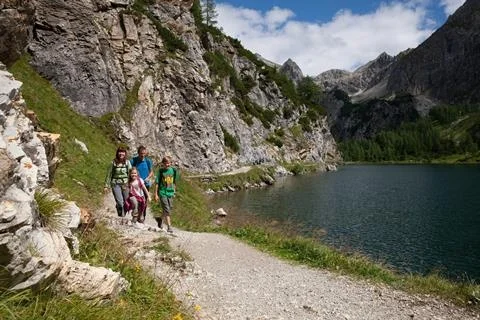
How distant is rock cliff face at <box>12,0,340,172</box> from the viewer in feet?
151

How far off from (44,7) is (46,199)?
46313 millimetres

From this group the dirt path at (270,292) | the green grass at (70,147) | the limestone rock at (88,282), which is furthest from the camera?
the green grass at (70,147)

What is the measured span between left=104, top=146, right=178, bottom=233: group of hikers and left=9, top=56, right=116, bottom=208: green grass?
1357mm

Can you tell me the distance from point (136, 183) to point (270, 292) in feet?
24.8

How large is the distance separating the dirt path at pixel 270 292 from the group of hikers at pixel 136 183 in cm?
137

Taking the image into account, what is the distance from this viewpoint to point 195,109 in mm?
69875

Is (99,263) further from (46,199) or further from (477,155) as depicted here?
(477,155)

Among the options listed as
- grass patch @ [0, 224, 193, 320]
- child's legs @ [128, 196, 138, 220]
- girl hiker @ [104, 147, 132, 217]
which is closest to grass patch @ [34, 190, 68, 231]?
grass patch @ [0, 224, 193, 320]

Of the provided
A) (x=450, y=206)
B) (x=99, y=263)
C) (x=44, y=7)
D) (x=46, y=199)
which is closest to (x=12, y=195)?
A: (x=46, y=199)

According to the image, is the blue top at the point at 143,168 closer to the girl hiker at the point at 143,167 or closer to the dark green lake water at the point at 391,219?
the girl hiker at the point at 143,167

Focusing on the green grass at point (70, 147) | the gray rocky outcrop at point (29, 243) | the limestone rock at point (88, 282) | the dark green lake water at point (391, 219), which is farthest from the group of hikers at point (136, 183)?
the dark green lake water at point (391, 219)

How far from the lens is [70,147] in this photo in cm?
2623

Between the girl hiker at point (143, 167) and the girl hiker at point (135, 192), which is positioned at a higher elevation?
the girl hiker at point (143, 167)

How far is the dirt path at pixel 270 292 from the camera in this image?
9.80 m
